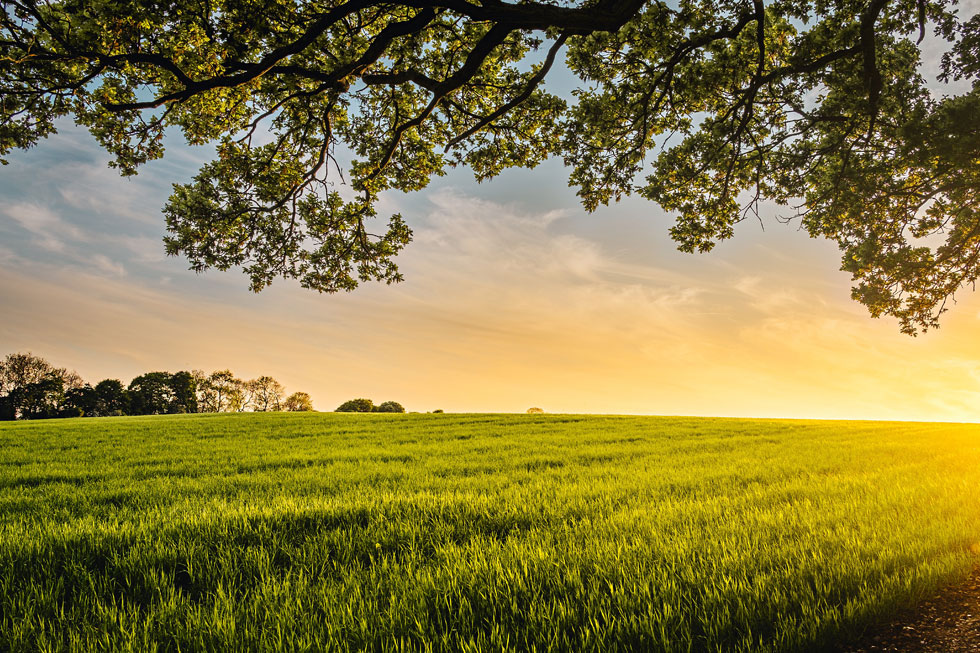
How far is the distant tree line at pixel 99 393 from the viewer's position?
3344 inches

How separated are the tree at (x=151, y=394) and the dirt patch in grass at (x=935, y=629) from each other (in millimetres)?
116062

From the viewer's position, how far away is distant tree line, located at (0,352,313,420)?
84.9 metres

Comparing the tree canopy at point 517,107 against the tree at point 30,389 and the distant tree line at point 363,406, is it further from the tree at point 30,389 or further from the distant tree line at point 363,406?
the tree at point 30,389

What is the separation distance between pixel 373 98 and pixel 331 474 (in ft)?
32.5

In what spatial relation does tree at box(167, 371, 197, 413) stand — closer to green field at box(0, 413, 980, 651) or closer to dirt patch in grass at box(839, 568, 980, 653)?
green field at box(0, 413, 980, 651)

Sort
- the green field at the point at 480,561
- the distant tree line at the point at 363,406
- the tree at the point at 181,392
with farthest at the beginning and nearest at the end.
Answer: the tree at the point at 181,392 → the distant tree line at the point at 363,406 → the green field at the point at 480,561

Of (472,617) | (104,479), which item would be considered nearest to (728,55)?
(472,617)

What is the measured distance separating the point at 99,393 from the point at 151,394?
10096 millimetres

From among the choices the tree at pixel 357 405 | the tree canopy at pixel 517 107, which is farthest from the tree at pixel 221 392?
the tree canopy at pixel 517 107

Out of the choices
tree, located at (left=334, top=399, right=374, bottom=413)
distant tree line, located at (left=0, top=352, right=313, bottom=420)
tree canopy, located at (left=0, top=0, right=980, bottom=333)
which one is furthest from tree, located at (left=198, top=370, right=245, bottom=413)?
tree canopy, located at (left=0, top=0, right=980, bottom=333)

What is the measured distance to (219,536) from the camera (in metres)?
4.55

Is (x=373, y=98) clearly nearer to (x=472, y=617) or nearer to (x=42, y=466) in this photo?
(x=472, y=617)

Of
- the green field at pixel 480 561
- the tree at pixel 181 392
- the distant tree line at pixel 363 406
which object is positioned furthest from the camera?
the tree at pixel 181 392

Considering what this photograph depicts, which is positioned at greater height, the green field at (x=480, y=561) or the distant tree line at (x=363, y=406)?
the green field at (x=480, y=561)
